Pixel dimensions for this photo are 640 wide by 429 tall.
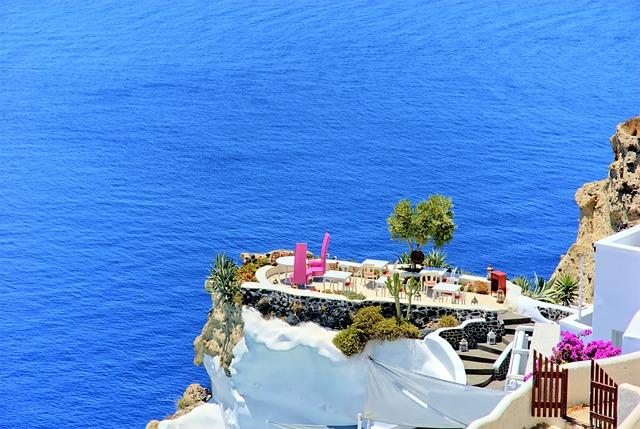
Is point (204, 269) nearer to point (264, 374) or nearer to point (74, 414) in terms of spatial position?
point (74, 414)

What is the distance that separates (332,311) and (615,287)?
15480 mm

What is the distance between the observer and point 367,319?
54.2m

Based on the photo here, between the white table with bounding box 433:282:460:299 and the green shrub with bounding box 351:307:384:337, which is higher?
the white table with bounding box 433:282:460:299

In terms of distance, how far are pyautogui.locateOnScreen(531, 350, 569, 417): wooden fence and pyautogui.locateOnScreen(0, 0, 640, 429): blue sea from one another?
48.9 meters

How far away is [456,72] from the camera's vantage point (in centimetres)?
15450

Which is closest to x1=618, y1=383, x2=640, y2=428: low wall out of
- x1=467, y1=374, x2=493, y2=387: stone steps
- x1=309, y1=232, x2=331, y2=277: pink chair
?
x1=467, y1=374, x2=493, y2=387: stone steps

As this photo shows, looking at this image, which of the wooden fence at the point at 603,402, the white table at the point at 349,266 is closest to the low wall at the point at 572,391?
the wooden fence at the point at 603,402

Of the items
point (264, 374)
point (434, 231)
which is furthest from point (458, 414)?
point (434, 231)

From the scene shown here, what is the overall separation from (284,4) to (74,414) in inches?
4190

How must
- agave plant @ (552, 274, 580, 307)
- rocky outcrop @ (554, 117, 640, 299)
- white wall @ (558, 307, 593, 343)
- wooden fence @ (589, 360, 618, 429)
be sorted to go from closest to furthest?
wooden fence @ (589, 360, 618, 429) → white wall @ (558, 307, 593, 343) → agave plant @ (552, 274, 580, 307) → rocky outcrop @ (554, 117, 640, 299)

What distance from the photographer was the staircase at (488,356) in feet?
165

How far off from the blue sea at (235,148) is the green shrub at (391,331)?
84.5 feet

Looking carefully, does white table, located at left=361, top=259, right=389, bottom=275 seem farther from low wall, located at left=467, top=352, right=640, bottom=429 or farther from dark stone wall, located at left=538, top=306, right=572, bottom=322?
low wall, located at left=467, top=352, right=640, bottom=429

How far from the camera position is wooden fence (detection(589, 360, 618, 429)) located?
2895 cm
